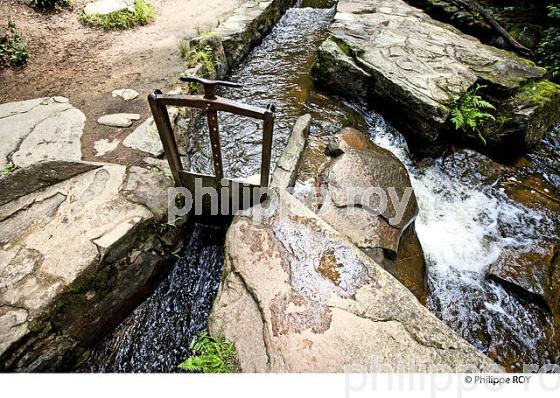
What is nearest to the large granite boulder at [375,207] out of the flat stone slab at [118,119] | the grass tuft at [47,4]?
the flat stone slab at [118,119]

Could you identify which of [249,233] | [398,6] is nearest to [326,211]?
[249,233]

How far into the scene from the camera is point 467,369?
2.12 m

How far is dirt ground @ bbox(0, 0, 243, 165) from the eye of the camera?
14.7 ft

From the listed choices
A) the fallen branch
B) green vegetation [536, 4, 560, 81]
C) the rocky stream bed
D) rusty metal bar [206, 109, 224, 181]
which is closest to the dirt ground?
the rocky stream bed

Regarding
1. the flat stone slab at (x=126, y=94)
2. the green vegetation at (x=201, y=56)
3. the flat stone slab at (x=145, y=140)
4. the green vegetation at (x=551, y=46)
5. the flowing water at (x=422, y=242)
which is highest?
the green vegetation at (x=551, y=46)

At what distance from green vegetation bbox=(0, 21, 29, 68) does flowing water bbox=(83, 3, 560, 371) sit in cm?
349

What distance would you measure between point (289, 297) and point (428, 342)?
1.06m

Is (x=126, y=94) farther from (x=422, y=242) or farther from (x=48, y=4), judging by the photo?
(x=422, y=242)

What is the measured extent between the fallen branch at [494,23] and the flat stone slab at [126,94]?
7149 millimetres

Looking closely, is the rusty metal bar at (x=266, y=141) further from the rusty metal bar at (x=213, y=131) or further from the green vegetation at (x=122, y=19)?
the green vegetation at (x=122, y=19)

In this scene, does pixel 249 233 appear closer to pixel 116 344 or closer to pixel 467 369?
pixel 116 344

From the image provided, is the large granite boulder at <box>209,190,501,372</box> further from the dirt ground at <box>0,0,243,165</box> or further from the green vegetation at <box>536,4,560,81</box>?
the green vegetation at <box>536,4,560,81</box>

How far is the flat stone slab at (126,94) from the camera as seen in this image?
15.4 ft

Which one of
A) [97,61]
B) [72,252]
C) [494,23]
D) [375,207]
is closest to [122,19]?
[97,61]
